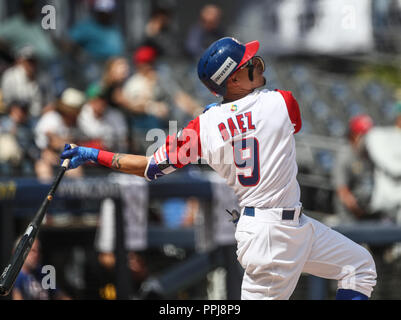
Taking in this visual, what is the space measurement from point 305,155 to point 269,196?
472cm

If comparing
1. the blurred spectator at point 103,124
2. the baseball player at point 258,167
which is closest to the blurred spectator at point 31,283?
the blurred spectator at point 103,124

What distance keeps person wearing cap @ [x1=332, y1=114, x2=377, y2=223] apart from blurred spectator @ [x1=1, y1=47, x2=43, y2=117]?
3006 mm

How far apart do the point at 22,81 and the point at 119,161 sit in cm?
317

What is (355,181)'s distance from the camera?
23.2ft

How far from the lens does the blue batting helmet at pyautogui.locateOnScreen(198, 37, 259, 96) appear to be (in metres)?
3.94

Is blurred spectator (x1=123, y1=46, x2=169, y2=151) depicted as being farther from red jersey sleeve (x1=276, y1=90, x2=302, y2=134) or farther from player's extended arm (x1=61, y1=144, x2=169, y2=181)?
red jersey sleeve (x1=276, y1=90, x2=302, y2=134)

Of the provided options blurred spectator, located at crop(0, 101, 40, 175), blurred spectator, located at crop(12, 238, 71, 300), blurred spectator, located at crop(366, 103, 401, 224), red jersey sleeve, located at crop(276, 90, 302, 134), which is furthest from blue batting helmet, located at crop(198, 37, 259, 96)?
blurred spectator, located at crop(366, 103, 401, 224)

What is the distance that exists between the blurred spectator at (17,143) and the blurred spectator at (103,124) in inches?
19.6

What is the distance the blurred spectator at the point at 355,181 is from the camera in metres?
6.96

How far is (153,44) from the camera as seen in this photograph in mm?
8609

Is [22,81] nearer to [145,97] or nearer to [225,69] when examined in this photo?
[145,97]

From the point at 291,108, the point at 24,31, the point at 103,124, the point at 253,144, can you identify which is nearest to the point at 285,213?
the point at 253,144

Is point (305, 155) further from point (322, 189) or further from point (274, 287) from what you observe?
point (274, 287)
